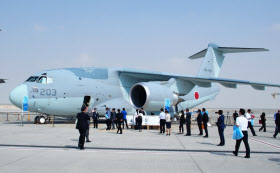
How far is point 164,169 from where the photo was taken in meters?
5.69

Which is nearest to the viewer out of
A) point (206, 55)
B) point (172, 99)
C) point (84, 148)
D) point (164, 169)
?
point (164, 169)

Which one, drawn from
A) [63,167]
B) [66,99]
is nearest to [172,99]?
[66,99]

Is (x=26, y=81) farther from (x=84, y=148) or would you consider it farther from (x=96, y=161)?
(x=96, y=161)

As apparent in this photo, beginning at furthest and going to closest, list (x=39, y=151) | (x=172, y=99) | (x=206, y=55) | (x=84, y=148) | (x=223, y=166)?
(x=206, y=55) < (x=172, y=99) < (x=84, y=148) < (x=39, y=151) < (x=223, y=166)

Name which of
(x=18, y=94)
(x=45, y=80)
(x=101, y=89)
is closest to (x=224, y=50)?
(x=101, y=89)

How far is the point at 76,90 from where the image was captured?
17375 millimetres

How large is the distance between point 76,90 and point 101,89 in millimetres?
1688

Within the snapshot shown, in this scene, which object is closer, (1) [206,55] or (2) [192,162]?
(2) [192,162]

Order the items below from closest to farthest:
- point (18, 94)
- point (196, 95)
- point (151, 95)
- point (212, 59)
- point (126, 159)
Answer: point (126, 159) < point (18, 94) < point (151, 95) < point (196, 95) < point (212, 59)

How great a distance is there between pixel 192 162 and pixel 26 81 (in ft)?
43.3

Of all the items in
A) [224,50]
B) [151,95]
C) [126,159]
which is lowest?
[126,159]

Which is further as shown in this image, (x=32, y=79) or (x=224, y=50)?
(x=224, y=50)

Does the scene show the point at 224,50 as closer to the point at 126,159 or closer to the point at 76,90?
the point at 76,90

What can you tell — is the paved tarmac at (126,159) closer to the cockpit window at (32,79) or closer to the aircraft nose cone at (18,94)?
the aircraft nose cone at (18,94)
